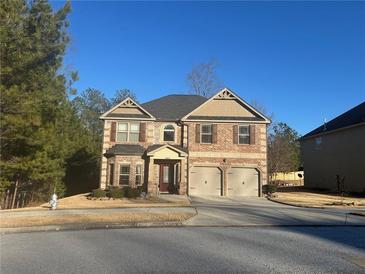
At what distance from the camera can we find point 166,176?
94.2 ft

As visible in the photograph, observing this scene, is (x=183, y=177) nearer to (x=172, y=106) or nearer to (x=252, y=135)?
(x=252, y=135)

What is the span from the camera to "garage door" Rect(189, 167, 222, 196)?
27.8 meters

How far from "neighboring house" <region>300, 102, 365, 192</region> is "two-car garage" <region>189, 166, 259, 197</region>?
6372mm

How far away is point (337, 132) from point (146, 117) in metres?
17.7

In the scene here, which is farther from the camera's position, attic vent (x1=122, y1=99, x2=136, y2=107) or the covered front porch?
attic vent (x1=122, y1=99, x2=136, y2=107)

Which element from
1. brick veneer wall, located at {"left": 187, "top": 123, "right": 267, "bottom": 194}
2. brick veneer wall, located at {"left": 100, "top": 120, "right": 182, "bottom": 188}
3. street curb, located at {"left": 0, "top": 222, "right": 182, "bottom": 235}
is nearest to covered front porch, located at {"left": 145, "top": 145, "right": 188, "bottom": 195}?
brick veneer wall, located at {"left": 100, "top": 120, "right": 182, "bottom": 188}

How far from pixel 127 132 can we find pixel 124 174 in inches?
127

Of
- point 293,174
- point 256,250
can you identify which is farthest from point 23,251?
point 293,174

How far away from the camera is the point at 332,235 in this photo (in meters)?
11.4

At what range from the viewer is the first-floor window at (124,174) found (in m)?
27.1

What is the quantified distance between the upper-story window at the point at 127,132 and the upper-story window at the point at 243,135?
772 cm

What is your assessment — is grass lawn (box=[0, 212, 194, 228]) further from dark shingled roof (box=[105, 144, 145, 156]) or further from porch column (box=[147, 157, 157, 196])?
dark shingled roof (box=[105, 144, 145, 156])

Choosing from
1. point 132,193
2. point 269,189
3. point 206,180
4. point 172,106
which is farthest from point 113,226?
point 172,106

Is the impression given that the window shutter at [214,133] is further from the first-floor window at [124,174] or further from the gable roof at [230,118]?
the first-floor window at [124,174]
